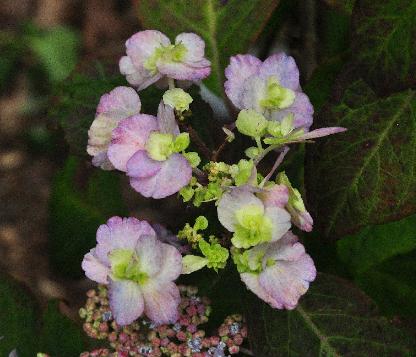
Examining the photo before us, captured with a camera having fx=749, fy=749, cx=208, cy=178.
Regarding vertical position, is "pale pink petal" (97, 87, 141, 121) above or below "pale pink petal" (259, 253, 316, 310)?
above

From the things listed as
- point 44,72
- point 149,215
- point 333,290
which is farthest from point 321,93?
point 44,72

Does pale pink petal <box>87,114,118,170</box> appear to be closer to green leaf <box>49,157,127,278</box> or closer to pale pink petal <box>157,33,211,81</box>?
pale pink petal <box>157,33,211,81</box>

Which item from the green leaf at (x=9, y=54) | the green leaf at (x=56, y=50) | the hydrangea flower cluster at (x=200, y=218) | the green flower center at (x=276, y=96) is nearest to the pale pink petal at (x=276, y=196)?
the hydrangea flower cluster at (x=200, y=218)

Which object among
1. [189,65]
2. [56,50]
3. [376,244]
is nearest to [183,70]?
[189,65]

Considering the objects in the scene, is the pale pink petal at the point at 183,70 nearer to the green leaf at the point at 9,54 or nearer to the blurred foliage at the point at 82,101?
the blurred foliage at the point at 82,101

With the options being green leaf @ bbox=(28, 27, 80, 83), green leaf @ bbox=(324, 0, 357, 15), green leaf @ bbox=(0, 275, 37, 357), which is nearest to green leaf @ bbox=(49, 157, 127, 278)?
green leaf @ bbox=(0, 275, 37, 357)

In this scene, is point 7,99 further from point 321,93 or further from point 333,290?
point 333,290
